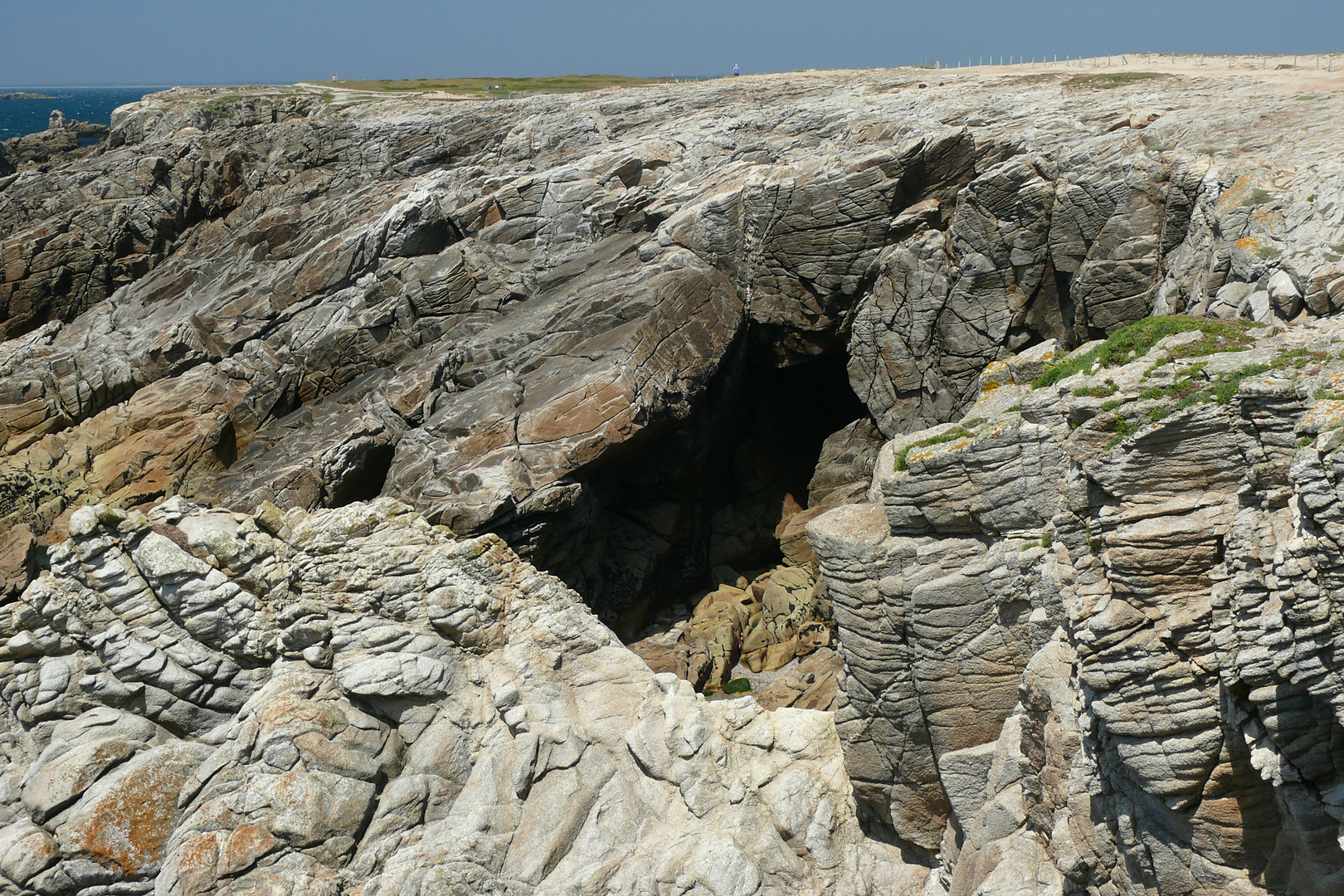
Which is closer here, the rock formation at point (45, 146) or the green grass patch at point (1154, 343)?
the green grass patch at point (1154, 343)

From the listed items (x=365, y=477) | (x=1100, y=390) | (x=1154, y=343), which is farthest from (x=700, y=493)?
(x=1100, y=390)

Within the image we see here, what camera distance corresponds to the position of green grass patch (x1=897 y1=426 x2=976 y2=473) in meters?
17.2

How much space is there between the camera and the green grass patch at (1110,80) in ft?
109

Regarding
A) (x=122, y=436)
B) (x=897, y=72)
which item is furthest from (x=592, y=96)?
(x=122, y=436)

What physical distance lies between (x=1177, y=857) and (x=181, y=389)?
3709 centimetres

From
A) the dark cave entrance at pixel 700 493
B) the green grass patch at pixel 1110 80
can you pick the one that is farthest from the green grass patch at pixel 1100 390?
the green grass patch at pixel 1110 80

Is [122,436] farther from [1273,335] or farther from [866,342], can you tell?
[1273,335]

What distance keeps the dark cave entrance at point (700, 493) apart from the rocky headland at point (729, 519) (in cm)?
19

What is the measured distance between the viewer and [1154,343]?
15.1 metres

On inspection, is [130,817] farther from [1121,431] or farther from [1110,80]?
[1110,80]

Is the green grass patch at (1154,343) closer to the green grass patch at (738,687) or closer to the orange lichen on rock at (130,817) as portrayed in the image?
the green grass patch at (738,687)

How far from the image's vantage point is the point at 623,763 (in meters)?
19.9

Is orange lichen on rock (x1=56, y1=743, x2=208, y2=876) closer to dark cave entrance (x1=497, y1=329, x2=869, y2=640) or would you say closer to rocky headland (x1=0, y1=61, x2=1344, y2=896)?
rocky headland (x1=0, y1=61, x2=1344, y2=896)

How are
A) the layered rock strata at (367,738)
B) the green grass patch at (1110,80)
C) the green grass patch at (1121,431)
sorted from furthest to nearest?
the green grass patch at (1110,80)
the layered rock strata at (367,738)
the green grass patch at (1121,431)
